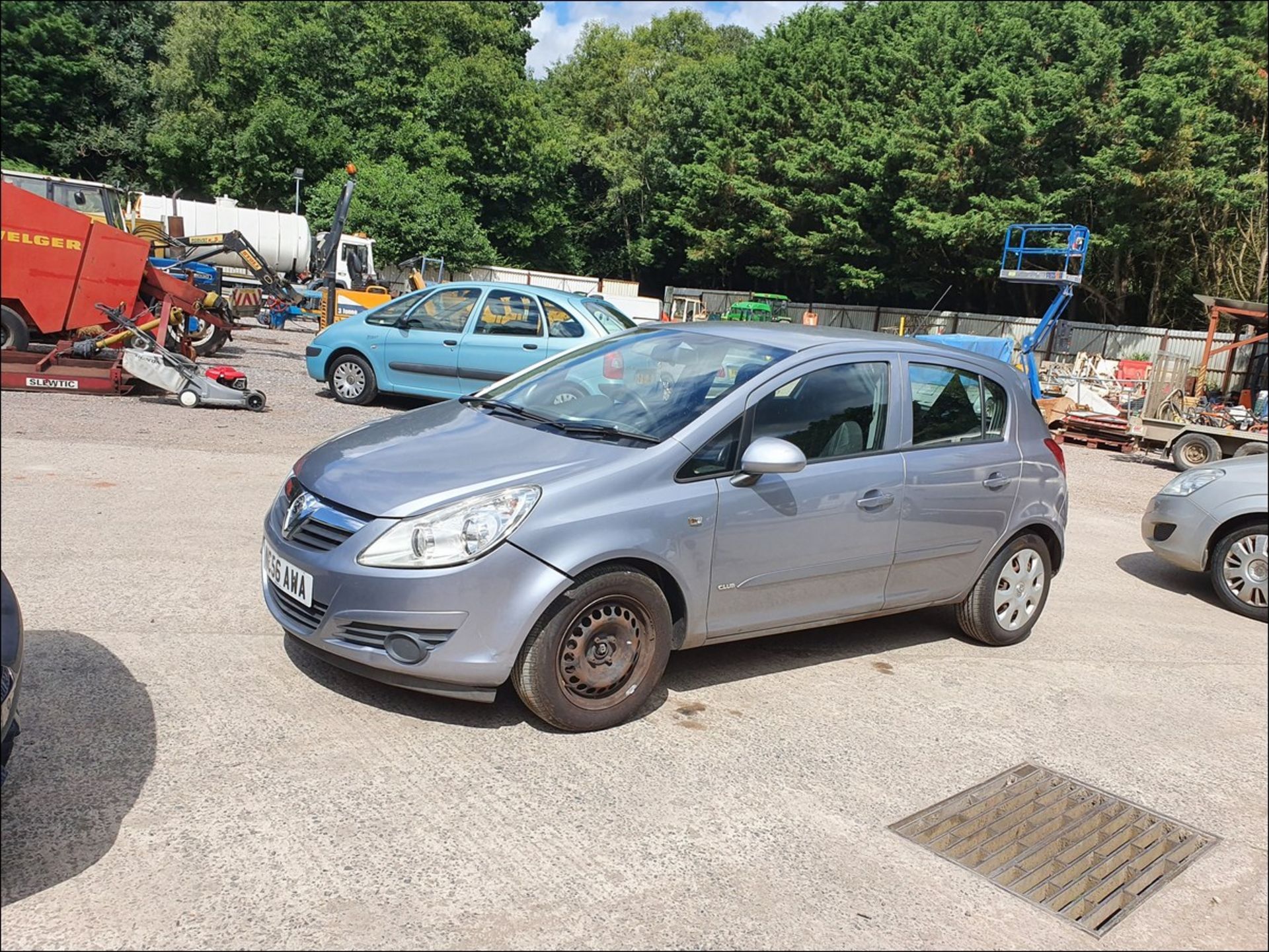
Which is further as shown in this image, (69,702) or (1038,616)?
(1038,616)

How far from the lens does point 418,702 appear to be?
4.25 meters

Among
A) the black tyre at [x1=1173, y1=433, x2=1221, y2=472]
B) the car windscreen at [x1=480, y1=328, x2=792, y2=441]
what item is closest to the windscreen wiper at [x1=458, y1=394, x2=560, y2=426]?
the car windscreen at [x1=480, y1=328, x2=792, y2=441]

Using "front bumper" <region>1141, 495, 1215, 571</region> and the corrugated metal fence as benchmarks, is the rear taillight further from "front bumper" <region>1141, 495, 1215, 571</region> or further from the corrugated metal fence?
the corrugated metal fence

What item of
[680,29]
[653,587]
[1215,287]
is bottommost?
[653,587]

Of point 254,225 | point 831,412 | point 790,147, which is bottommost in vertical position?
point 831,412

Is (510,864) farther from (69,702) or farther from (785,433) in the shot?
(785,433)

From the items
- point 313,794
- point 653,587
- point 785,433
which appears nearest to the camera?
point 313,794

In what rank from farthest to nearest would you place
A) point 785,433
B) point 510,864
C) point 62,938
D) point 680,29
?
point 680,29
point 785,433
point 510,864
point 62,938

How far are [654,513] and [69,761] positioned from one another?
230 centimetres

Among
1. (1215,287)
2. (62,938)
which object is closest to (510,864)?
(62,938)

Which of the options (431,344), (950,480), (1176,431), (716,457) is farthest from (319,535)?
(1176,431)

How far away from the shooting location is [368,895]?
2.94m

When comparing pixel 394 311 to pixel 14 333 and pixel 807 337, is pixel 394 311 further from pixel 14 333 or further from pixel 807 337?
pixel 807 337

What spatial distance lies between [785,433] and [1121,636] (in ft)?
9.80
